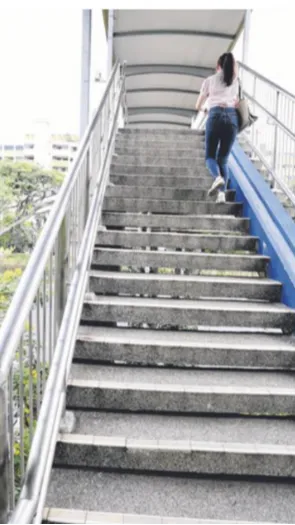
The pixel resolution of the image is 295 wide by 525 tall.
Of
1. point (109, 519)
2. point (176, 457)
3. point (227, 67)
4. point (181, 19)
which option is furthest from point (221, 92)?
point (181, 19)

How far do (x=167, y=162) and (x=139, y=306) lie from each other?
2.63 meters

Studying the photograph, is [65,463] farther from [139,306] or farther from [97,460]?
[139,306]

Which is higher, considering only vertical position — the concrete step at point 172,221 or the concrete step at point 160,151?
the concrete step at point 160,151

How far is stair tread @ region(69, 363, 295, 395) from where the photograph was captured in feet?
7.29

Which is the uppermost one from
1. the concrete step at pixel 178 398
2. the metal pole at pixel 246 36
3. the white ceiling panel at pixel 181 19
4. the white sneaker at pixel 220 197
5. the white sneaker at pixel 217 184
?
the white ceiling panel at pixel 181 19

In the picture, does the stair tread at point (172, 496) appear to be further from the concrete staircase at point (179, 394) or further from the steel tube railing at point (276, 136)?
the steel tube railing at point (276, 136)

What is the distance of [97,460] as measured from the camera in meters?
1.90

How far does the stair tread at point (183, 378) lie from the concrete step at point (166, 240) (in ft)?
3.91

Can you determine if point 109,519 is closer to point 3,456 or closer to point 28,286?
point 3,456

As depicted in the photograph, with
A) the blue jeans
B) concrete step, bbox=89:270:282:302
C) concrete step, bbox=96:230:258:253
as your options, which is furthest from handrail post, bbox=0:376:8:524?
the blue jeans

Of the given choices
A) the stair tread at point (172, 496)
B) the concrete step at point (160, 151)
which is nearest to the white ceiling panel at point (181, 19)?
the concrete step at point (160, 151)

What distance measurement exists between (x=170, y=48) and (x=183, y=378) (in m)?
7.02

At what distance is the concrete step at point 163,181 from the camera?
427 centimetres

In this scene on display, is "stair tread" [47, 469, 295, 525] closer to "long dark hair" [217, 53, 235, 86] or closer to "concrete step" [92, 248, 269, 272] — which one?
"concrete step" [92, 248, 269, 272]
